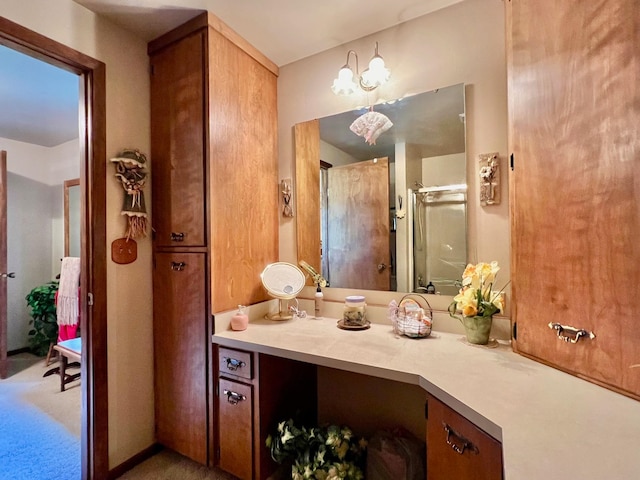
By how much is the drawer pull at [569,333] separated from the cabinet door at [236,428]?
52.3 inches

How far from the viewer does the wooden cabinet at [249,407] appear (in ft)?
4.90

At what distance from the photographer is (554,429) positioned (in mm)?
730

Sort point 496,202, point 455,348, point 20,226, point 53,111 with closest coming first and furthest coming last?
1. point 455,348
2. point 496,202
3. point 53,111
4. point 20,226

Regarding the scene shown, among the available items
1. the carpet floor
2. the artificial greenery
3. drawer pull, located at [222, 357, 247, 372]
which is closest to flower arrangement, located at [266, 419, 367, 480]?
drawer pull, located at [222, 357, 247, 372]

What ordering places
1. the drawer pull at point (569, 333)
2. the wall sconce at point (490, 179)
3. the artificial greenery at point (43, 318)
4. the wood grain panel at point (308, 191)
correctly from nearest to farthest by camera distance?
1. the drawer pull at point (569, 333)
2. the wall sconce at point (490, 179)
3. the wood grain panel at point (308, 191)
4. the artificial greenery at point (43, 318)

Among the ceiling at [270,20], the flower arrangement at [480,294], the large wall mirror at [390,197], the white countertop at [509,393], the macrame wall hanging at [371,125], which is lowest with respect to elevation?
the white countertop at [509,393]

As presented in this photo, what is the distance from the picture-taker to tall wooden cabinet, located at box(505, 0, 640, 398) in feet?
2.79

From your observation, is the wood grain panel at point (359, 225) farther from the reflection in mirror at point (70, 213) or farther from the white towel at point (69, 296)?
the reflection in mirror at point (70, 213)

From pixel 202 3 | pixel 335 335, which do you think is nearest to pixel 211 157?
pixel 202 3

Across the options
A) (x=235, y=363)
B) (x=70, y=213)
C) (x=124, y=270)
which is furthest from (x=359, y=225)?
(x=70, y=213)

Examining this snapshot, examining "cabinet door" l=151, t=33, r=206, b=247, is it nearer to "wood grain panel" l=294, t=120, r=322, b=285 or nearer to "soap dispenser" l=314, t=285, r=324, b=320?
"wood grain panel" l=294, t=120, r=322, b=285

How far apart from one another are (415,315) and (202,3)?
76.0 inches

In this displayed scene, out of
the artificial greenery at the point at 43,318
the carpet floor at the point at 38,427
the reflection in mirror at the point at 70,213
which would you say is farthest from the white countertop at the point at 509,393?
the reflection in mirror at the point at 70,213

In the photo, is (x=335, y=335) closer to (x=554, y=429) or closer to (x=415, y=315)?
(x=415, y=315)
